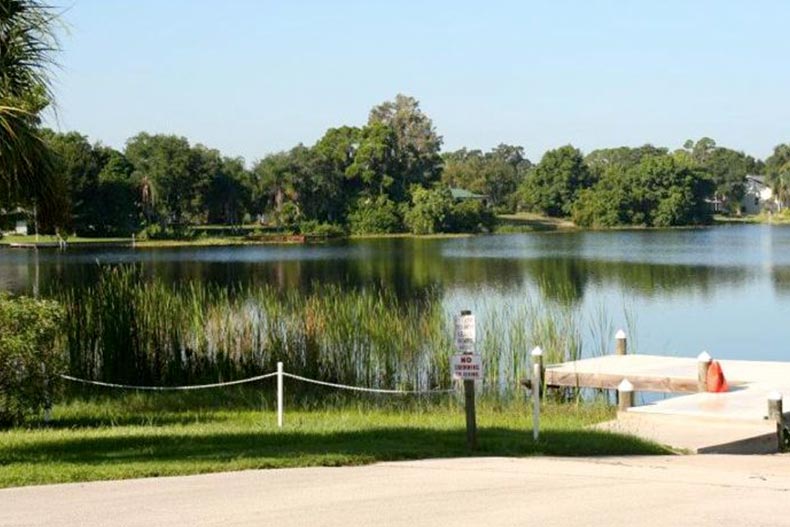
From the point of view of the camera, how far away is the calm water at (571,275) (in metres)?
34.2

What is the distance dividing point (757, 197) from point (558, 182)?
1999 inches

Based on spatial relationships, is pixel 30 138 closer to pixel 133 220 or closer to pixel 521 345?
pixel 521 345

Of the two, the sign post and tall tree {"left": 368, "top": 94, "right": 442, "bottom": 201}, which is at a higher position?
tall tree {"left": 368, "top": 94, "right": 442, "bottom": 201}

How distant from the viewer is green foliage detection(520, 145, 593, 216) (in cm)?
14188

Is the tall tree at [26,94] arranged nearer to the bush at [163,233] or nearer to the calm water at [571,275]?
the calm water at [571,275]

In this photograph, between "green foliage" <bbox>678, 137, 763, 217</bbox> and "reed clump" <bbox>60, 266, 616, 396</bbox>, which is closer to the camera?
"reed clump" <bbox>60, 266, 616, 396</bbox>

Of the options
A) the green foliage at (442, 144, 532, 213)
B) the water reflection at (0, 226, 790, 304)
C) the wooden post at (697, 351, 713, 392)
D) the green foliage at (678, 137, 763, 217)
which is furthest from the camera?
the green foliage at (678, 137, 763, 217)

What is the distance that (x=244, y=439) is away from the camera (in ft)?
41.9

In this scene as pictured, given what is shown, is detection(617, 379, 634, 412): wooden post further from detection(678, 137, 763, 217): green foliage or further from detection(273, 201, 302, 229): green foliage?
detection(678, 137, 763, 217): green foliage

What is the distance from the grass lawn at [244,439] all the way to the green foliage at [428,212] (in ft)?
324

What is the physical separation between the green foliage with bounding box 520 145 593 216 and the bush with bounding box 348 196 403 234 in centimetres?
2903

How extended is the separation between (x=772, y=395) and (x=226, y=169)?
99005 mm

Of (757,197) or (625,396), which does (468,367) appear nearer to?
(625,396)

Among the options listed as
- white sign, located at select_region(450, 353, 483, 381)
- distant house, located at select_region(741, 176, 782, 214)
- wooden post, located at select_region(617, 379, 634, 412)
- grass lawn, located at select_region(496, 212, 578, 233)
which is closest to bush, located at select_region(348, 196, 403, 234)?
grass lawn, located at select_region(496, 212, 578, 233)
